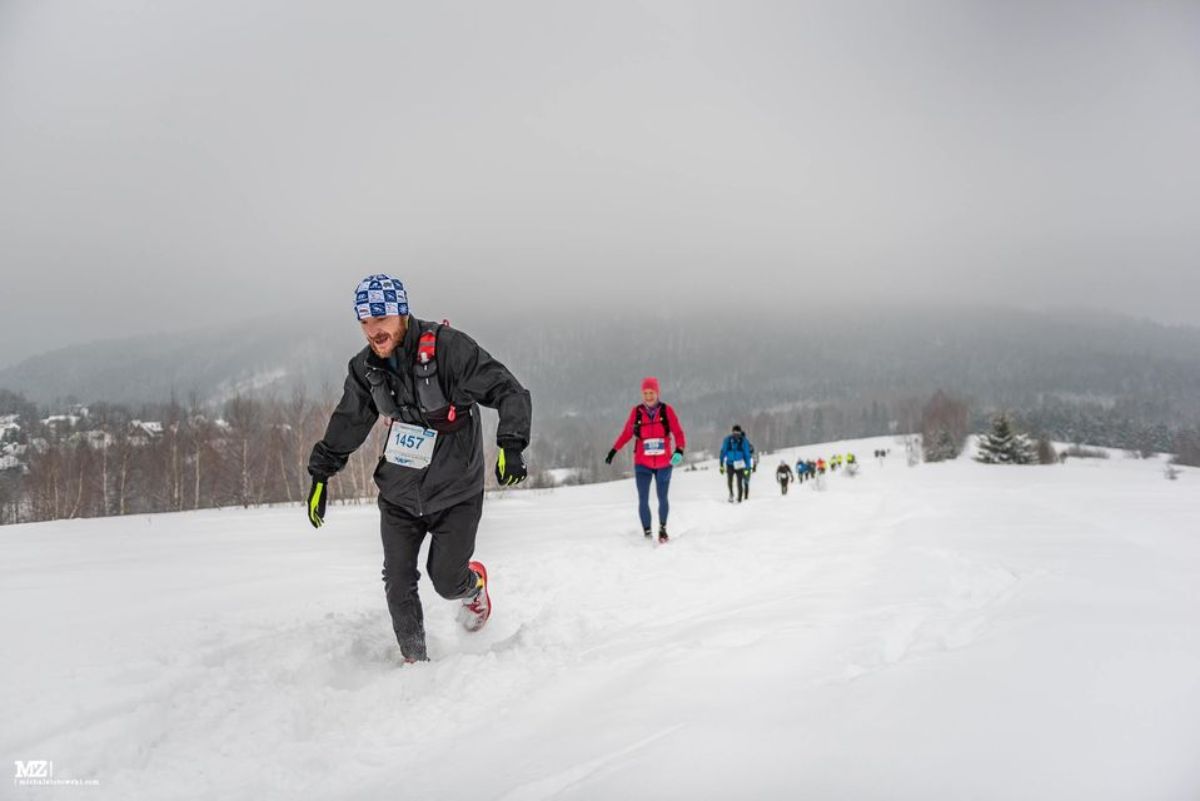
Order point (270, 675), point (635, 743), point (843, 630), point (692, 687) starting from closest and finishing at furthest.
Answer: point (635, 743) → point (692, 687) → point (843, 630) → point (270, 675)

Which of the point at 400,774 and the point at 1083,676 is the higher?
the point at 1083,676

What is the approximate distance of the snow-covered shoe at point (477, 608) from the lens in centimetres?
424

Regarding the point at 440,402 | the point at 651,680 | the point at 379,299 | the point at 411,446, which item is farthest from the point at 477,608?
the point at 379,299

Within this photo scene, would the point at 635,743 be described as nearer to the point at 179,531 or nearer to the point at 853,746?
the point at 853,746

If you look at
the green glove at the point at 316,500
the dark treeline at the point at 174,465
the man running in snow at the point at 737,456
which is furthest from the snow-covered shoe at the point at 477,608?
the dark treeline at the point at 174,465

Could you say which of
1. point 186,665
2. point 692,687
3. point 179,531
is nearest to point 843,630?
point 692,687

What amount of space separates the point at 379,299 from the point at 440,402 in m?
0.73

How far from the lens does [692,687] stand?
101 inches

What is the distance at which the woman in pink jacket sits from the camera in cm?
832

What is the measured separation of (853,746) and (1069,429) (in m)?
150

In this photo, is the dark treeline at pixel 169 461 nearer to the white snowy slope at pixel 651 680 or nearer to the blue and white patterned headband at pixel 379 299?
the white snowy slope at pixel 651 680

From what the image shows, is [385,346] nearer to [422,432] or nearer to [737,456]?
[422,432]

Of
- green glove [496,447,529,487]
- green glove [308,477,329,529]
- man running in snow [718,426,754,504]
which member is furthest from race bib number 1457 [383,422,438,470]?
man running in snow [718,426,754,504]

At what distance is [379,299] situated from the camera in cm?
360
